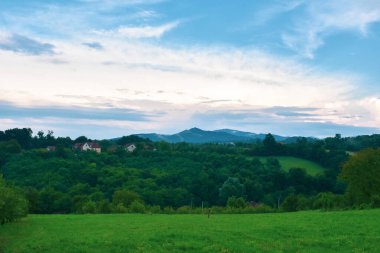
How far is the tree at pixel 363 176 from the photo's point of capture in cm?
6288

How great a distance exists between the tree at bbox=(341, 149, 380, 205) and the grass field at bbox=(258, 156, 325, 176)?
5647 cm

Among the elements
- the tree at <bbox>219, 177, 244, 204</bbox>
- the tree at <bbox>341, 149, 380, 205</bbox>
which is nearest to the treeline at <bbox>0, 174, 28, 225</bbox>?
the tree at <bbox>341, 149, 380, 205</bbox>

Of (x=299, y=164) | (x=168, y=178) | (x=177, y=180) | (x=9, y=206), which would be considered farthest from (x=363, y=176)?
(x=299, y=164)

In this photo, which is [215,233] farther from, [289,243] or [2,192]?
[2,192]

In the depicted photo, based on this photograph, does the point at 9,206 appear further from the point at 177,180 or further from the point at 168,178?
the point at 177,180

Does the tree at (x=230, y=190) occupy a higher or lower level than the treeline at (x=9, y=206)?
lower

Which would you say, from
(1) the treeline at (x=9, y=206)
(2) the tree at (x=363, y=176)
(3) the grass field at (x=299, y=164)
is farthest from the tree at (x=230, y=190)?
(1) the treeline at (x=9, y=206)

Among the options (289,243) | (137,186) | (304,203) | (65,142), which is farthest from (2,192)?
(65,142)

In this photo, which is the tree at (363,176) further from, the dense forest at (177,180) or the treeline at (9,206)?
the treeline at (9,206)

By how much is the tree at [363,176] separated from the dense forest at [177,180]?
160mm

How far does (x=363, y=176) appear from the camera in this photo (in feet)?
208

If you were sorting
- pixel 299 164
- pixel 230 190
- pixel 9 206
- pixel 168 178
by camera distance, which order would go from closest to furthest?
pixel 9 206, pixel 230 190, pixel 168 178, pixel 299 164

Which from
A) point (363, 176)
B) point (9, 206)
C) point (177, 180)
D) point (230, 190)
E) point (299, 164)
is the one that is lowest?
point (230, 190)

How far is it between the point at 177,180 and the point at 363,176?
5444cm
